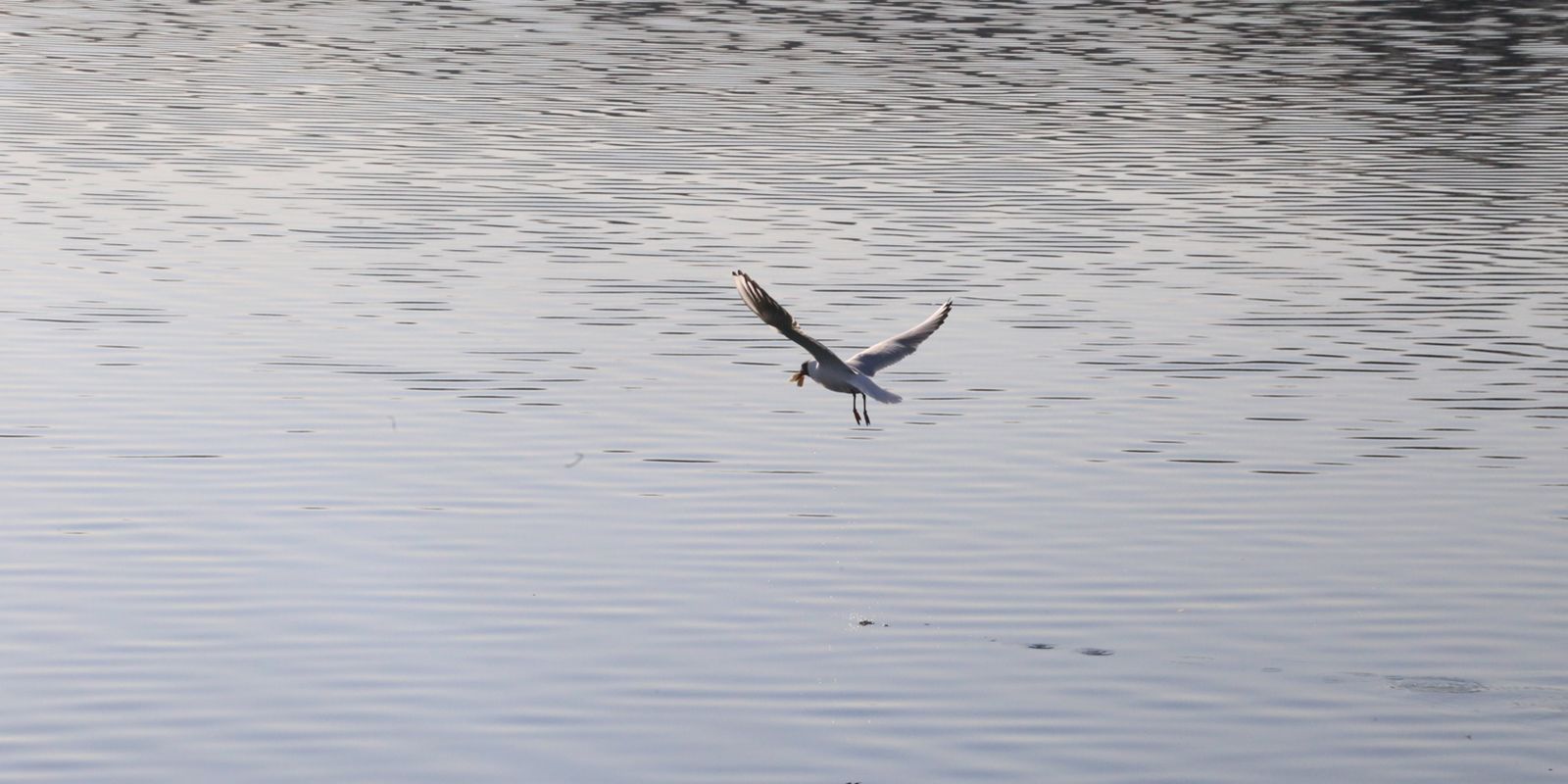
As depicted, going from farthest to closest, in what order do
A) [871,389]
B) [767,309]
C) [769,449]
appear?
[769,449] < [871,389] < [767,309]

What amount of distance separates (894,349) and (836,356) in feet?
2.63

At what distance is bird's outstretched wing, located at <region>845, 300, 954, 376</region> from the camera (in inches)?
634

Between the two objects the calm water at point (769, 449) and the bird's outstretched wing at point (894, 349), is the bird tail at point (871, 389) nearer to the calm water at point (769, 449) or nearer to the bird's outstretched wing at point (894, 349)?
the bird's outstretched wing at point (894, 349)

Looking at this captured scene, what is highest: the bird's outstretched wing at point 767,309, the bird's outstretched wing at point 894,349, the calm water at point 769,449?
the bird's outstretched wing at point 767,309

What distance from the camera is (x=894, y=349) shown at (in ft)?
53.8

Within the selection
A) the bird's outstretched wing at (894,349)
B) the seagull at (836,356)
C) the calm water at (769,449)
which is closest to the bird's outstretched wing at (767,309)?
the seagull at (836,356)

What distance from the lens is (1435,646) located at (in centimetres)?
1295

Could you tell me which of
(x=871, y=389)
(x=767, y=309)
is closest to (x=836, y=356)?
(x=871, y=389)

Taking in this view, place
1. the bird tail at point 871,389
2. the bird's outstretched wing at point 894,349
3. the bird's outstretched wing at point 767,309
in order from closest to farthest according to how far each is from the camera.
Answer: the bird's outstretched wing at point 767,309
the bird tail at point 871,389
the bird's outstretched wing at point 894,349

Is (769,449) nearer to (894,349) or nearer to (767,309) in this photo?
(894,349)

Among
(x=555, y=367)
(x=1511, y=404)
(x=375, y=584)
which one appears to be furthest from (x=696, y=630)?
(x=1511, y=404)

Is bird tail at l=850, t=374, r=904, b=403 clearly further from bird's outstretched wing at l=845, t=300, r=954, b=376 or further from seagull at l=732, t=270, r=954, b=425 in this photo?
bird's outstretched wing at l=845, t=300, r=954, b=376

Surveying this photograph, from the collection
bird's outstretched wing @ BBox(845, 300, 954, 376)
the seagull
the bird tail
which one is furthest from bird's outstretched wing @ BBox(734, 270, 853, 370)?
bird's outstretched wing @ BBox(845, 300, 954, 376)

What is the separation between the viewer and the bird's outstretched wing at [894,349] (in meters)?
16.1
